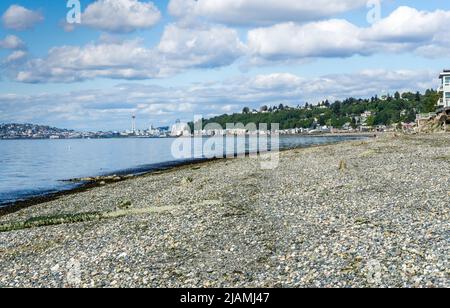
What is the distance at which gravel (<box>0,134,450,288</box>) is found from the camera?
1260 cm

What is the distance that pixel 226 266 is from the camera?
1380cm

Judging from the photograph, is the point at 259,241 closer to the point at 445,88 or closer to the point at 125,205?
the point at 125,205

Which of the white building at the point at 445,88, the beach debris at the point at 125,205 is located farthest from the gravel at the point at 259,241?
the white building at the point at 445,88

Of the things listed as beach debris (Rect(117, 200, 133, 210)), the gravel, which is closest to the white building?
the gravel

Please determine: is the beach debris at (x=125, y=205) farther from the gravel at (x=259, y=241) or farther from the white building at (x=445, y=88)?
the white building at (x=445, y=88)

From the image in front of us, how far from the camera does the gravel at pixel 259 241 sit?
12602 millimetres

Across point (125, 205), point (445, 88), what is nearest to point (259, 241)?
point (125, 205)

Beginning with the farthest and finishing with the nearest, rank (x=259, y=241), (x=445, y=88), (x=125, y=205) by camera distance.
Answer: (x=445, y=88), (x=125, y=205), (x=259, y=241)

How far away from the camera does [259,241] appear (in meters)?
16.1

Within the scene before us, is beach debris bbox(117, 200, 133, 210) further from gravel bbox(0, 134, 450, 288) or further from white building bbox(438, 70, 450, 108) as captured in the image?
white building bbox(438, 70, 450, 108)

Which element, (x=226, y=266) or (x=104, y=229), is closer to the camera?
(x=226, y=266)
